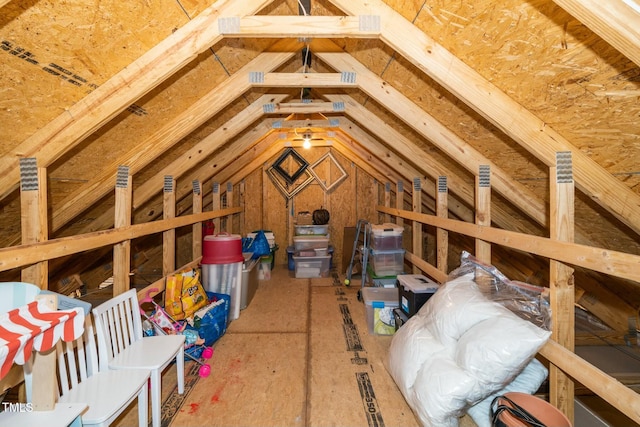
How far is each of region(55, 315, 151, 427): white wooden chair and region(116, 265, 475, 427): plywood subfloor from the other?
16.7 inches

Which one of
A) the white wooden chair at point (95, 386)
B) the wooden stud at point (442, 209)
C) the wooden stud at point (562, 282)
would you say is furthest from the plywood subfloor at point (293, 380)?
the wooden stud at point (442, 209)

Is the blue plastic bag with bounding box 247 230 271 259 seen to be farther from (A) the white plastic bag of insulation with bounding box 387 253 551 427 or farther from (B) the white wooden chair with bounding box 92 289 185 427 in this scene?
(A) the white plastic bag of insulation with bounding box 387 253 551 427

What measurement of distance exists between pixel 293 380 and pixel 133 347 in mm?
1113

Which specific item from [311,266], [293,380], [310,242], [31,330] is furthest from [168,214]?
[311,266]

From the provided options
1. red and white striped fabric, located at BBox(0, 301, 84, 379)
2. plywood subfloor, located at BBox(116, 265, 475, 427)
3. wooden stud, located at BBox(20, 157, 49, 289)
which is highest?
wooden stud, located at BBox(20, 157, 49, 289)

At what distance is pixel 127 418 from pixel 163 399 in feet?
0.69

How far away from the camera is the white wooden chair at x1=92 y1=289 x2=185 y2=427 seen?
1.71 meters

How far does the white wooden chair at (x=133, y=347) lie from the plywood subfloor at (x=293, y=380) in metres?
0.26

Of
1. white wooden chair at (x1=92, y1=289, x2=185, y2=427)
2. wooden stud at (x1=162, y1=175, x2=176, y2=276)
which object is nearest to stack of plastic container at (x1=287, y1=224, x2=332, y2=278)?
wooden stud at (x1=162, y1=175, x2=176, y2=276)

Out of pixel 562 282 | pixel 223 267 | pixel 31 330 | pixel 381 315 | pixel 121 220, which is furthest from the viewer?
pixel 223 267

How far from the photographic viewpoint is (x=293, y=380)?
2.23 m

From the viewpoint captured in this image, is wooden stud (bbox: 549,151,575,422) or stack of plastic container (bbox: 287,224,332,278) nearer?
wooden stud (bbox: 549,151,575,422)

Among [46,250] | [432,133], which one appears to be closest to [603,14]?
[432,133]

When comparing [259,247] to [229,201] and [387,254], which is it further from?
[387,254]
